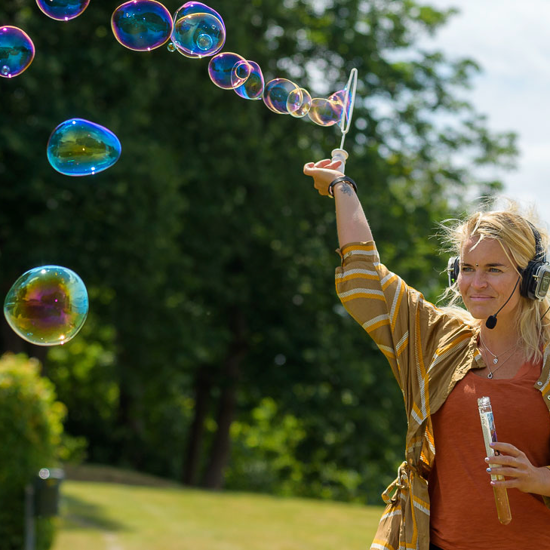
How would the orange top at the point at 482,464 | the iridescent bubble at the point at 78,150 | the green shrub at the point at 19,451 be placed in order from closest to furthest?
the orange top at the point at 482,464, the iridescent bubble at the point at 78,150, the green shrub at the point at 19,451

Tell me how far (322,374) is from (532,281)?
1655 cm

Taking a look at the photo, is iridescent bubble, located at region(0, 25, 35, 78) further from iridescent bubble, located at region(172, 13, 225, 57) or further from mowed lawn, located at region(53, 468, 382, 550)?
mowed lawn, located at region(53, 468, 382, 550)

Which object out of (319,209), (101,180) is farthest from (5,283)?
(319,209)

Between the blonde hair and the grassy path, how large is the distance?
8.40 metres

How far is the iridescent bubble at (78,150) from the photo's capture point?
4.68m

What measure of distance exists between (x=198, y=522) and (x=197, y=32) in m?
9.13

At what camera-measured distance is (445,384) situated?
2.66 metres

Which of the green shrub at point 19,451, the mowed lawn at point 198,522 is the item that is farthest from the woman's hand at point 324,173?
the mowed lawn at point 198,522

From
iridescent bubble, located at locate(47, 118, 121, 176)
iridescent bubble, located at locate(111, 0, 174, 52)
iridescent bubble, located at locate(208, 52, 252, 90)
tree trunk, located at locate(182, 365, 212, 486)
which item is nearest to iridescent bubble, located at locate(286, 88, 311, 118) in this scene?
iridescent bubble, located at locate(208, 52, 252, 90)

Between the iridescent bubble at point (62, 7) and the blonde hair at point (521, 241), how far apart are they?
2793 mm

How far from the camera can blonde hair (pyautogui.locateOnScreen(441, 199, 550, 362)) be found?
8.70ft

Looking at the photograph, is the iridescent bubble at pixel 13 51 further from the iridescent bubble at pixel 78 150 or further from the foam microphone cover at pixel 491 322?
the foam microphone cover at pixel 491 322

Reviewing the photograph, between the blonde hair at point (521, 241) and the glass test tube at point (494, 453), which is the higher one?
the blonde hair at point (521, 241)

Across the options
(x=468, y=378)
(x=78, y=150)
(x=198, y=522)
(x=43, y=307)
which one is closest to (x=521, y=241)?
(x=468, y=378)
